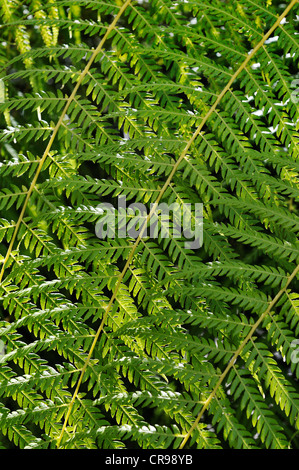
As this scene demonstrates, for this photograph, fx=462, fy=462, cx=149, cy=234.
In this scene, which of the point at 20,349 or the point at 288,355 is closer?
the point at 288,355

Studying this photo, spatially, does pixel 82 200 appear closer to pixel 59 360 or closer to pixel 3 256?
pixel 3 256

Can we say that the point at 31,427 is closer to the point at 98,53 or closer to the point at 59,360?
the point at 59,360

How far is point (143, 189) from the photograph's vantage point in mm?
1183

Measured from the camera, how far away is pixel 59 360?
157 cm

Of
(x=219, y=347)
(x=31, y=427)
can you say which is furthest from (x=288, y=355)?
(x=31, y=427)

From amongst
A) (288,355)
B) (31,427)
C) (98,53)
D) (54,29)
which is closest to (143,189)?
(98,53)

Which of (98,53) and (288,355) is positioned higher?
(98,53)

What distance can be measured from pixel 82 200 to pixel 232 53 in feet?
1.82
